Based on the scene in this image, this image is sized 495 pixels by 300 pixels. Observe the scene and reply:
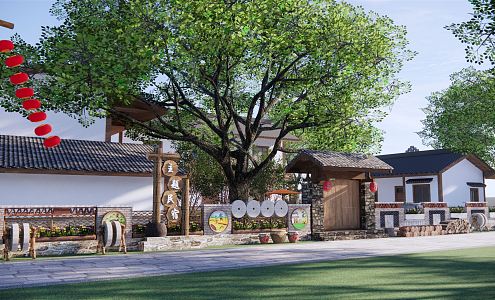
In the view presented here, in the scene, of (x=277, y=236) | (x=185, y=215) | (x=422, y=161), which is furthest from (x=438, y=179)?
(x=185, y=215)

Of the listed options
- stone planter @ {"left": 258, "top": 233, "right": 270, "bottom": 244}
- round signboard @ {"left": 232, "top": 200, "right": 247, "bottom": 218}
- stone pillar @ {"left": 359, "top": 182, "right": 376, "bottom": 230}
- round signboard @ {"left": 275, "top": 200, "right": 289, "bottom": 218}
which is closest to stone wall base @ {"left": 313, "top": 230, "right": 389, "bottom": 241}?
stone pillar @ {"left": 359, "top": 182, "right": 376, "bottom": 230}

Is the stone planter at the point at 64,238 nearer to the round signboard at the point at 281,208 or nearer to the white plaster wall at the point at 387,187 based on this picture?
the round signboard at the point at 281,208

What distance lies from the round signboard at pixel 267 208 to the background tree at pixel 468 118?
26.5 metres

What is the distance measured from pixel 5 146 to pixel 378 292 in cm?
2082

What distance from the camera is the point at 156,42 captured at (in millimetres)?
19219

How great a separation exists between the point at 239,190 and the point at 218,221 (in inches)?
133

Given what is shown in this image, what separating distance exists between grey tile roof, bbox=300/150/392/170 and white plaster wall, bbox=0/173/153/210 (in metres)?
8.85

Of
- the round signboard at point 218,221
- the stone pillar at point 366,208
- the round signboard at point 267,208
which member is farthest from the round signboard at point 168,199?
the stone pillar at point 366,208


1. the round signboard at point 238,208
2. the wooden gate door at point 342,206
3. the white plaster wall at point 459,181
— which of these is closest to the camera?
the round signboard at point 238,208

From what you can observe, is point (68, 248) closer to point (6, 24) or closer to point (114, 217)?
point (114, 217)

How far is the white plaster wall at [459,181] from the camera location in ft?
134

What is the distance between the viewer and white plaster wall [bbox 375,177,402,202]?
44219 millimetres

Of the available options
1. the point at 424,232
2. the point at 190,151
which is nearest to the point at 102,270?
the point at 424,232

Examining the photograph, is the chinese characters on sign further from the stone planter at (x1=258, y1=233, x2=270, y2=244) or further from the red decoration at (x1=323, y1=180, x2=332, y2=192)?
the red decoration at (x1=323, y1=180, x2=332, y2=192)
